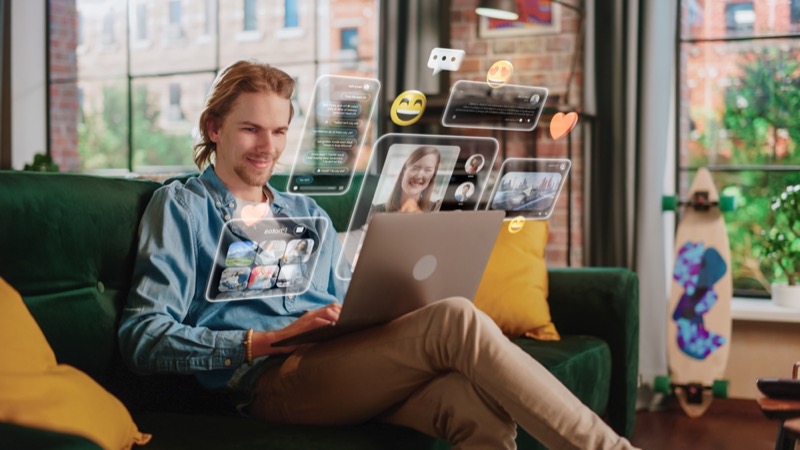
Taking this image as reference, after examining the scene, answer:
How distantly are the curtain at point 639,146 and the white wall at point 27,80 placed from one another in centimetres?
312

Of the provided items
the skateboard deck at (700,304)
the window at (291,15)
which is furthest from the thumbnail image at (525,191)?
the window at (291,15)

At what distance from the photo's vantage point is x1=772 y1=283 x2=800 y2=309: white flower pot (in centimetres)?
323

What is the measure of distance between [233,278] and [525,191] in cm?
106

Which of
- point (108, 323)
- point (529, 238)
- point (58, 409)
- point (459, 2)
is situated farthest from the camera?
point (459, 2)

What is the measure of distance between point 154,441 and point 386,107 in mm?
2205

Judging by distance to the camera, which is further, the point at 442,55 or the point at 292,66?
the point at 292,66

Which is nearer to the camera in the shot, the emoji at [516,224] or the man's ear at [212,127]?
the man's ear at [212,127]

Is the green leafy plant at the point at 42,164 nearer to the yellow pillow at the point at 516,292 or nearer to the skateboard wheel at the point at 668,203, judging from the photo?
the yellow pillow at the point at 516,292

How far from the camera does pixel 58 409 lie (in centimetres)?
129

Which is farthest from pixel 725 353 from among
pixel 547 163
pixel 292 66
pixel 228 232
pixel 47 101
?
pixel 47 101

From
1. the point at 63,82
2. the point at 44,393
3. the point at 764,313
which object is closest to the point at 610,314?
the point at 764,313

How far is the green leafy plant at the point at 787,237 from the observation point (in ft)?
10.6

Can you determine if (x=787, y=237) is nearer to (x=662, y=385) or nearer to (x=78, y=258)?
(x=662, y=385)

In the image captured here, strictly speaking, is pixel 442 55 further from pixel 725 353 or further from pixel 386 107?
pixel 725 353
